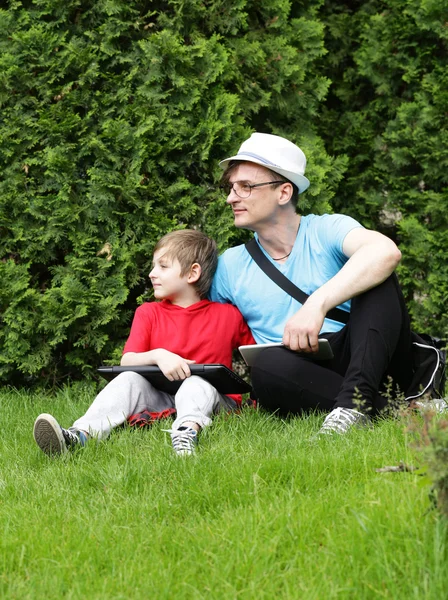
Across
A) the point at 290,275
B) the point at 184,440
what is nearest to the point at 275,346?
the point at 290,275

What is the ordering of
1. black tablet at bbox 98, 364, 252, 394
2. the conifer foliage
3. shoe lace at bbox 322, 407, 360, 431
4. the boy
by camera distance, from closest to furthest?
shoe lace at bbox 322, 407, 360, 431
the boy
black tablet at bbox 98, 364, 252, 394
the conifer foliage

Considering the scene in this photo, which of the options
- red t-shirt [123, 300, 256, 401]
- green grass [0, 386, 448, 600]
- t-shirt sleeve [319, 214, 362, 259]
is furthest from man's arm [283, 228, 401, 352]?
red t-shirt [123, 300, 256, 401]

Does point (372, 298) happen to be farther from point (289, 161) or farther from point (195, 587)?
point (195, 587)

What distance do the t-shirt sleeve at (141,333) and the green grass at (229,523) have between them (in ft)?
2.85

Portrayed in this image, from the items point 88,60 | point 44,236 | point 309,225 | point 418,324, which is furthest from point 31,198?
point 418,324

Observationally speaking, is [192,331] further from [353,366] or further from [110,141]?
[110,141]

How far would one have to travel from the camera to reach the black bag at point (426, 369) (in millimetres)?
4159

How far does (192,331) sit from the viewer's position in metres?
4.46

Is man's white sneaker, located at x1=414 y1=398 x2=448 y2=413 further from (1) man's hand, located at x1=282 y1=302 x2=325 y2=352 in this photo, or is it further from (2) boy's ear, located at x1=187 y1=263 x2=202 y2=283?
(2) boy's ear, located at x1=187 y1=263 x2=202 y2=283

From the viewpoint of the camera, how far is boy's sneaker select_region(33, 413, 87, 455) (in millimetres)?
3539

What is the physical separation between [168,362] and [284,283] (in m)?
0.78

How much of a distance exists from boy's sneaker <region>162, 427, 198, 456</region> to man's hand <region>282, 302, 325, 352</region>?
0.67m

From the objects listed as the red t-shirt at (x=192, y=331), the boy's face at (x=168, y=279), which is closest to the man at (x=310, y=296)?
the red t-shirt at (x=192, y=331)

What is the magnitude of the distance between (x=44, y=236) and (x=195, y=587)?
3.39 m
